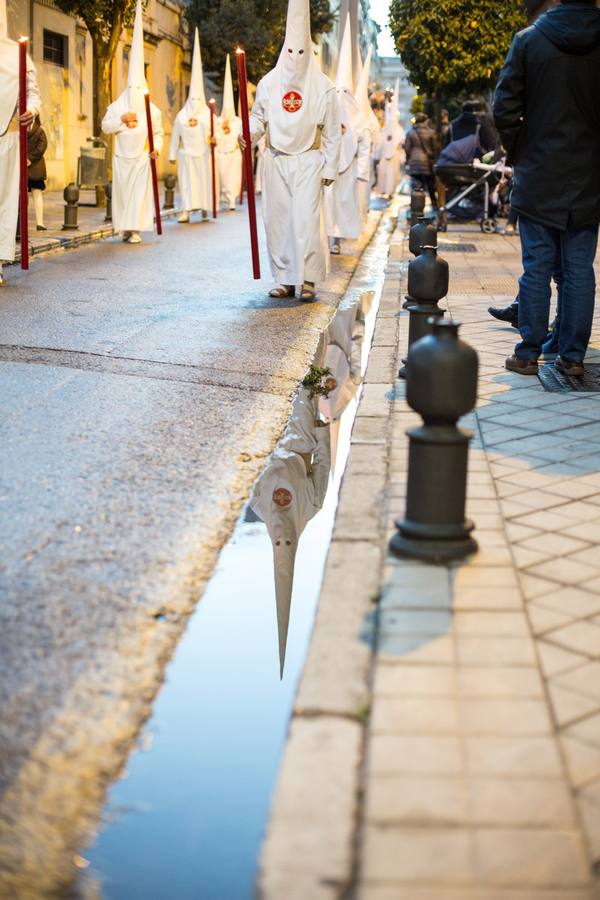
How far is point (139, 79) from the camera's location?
1833 cm

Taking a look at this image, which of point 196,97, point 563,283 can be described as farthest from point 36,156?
point 563,283

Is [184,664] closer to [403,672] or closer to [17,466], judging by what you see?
[403,672]

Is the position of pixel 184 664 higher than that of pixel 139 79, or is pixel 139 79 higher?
pixel 139 79

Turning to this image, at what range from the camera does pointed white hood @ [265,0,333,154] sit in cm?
1106

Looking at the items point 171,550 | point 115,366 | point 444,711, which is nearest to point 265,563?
point 171,550

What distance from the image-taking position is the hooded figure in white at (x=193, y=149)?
23.6 metres

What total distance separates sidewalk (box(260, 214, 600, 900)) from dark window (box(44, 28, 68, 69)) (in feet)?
87.4

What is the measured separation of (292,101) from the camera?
435 inches

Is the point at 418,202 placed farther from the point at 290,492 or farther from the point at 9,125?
the point at 290,492

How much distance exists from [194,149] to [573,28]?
700 inches

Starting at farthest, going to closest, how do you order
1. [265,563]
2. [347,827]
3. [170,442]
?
1. [170,442]
2. [265,563]
3. [347,827]

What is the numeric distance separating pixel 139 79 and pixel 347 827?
16983 mm

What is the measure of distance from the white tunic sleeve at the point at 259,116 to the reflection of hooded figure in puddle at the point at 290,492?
204 inches

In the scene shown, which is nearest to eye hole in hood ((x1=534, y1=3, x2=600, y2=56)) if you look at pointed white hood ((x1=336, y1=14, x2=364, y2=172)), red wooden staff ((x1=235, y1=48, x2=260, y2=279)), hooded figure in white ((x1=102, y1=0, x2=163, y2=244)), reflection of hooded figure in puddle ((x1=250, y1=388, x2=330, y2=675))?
reflection of hooded figure in puddle ((x1=250, y1=388, x2=330, y2=675))
